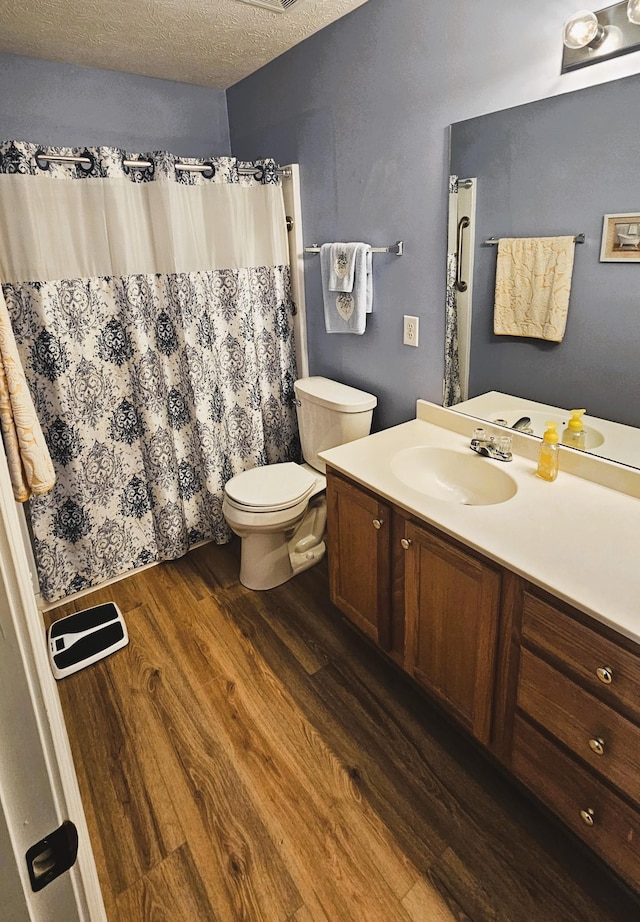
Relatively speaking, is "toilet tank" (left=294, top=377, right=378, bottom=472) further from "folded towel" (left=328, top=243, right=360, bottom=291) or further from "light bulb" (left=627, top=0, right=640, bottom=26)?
"light bulb" (left=627, top=0, right=640, bottom=26)

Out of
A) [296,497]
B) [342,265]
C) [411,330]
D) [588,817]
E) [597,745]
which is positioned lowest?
[588,817]

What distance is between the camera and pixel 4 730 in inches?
18.4

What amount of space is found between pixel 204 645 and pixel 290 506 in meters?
0.67

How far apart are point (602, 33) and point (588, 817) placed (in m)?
1.96

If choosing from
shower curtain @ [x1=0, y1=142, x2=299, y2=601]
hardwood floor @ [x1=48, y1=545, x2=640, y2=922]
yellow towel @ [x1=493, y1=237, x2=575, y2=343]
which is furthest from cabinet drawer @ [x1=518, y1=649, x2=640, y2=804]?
shower curtain @ [x1=0, y1=142, x2=299, y2=601]

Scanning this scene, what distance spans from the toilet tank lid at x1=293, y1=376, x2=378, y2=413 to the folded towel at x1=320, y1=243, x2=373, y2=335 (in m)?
0.27

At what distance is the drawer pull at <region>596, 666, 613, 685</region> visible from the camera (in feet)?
3.70

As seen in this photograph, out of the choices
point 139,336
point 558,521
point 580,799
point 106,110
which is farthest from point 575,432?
point 106,110

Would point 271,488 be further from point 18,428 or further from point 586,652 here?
point 586,652

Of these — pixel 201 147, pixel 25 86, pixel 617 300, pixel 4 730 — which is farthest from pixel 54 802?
pixel 201 147

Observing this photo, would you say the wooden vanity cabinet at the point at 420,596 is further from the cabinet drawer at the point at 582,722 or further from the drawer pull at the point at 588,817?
the drawer pull at the point at 588,817

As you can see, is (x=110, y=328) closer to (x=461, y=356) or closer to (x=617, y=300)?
(x=461, y=356)

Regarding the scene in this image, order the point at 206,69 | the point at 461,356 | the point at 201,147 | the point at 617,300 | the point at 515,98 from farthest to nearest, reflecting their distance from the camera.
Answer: the point at 201,147 → the point at 206,69 → the point at 461,356 → the point at 515,98 → the point at 617,300

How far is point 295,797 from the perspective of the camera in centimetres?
159
